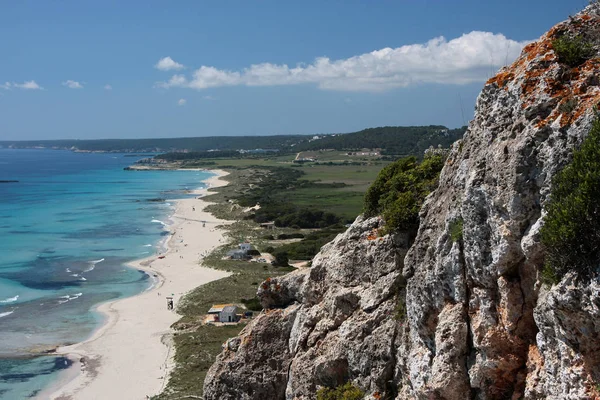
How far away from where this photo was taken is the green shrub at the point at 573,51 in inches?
350

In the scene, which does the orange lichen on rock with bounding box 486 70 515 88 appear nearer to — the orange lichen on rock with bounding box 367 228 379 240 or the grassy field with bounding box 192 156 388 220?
the orange lichen on rock with bounding box 367 228 379 240

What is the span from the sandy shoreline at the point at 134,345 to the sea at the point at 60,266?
1.18m

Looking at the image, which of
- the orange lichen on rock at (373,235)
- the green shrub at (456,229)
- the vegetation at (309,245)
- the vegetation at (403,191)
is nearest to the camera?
the green shrub at (456,229)

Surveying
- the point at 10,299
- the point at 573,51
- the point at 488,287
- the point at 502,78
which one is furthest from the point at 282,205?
the point at 488,287

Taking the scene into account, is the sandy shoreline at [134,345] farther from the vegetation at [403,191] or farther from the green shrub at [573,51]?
the green shrub at [573,51]

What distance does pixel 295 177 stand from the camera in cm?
17338

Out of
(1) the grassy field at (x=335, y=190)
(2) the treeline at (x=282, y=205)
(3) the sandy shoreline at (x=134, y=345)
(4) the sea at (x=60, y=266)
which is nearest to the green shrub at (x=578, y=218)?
(3) the sandy shoreline at (x=134, y=345)

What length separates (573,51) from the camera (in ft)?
29.3

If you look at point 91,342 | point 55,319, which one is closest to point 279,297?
point 91,342

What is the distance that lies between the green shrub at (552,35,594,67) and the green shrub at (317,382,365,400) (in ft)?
23.5

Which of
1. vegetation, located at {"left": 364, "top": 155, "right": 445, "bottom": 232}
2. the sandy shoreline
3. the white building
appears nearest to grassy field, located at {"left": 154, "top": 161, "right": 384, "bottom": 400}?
the sandy shoreline

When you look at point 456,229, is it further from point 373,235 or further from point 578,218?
point 373,235

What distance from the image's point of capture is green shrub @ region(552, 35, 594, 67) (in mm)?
8898

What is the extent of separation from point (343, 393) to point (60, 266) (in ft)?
183
